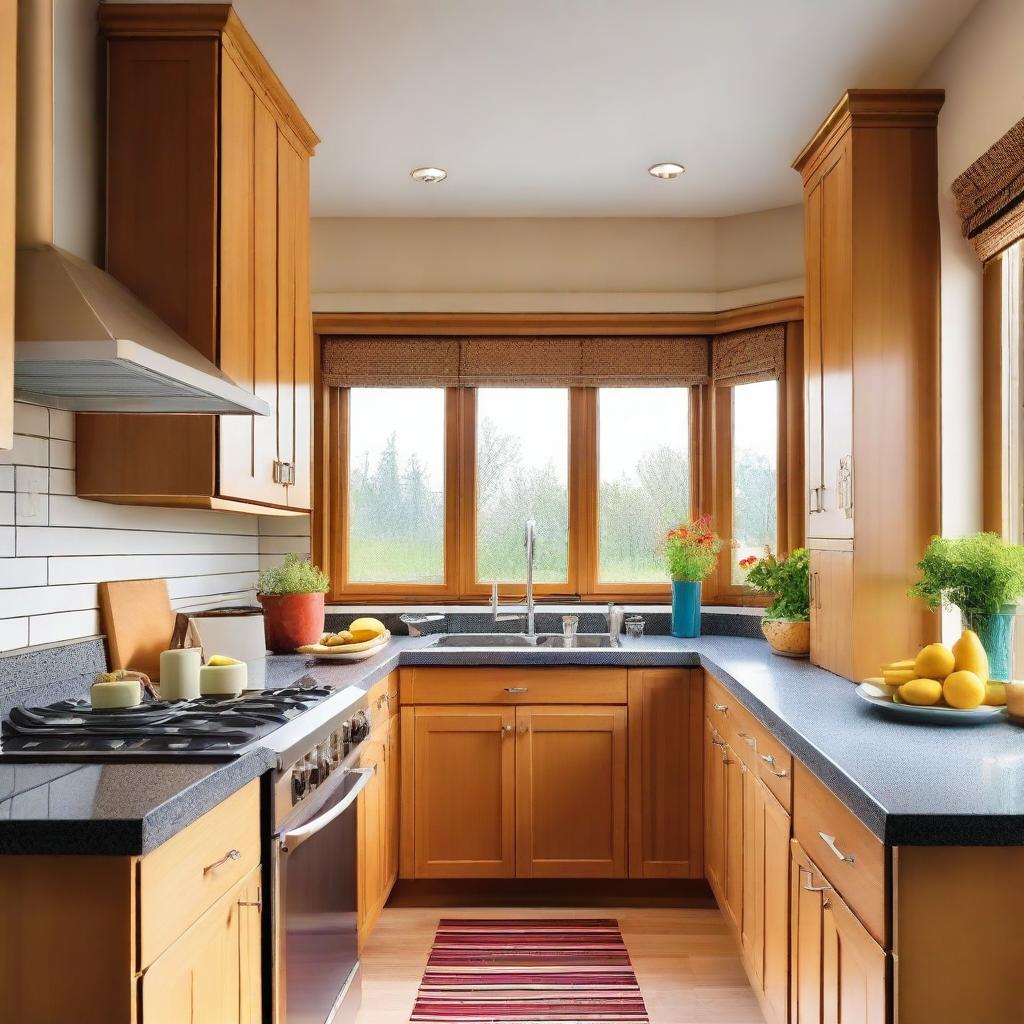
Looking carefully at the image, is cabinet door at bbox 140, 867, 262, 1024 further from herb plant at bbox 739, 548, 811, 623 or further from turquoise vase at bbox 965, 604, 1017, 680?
herb plant at bbox 739, 548, 811, 623

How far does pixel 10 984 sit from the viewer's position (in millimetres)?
1337

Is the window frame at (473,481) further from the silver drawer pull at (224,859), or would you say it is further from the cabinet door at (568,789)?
the silver drawer pull at (224,859)

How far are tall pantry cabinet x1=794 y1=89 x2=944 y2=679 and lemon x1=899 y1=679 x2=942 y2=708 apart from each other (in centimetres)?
59

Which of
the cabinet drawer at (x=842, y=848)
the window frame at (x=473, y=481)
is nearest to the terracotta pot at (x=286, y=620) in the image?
the window frame at (x=473, y=481)

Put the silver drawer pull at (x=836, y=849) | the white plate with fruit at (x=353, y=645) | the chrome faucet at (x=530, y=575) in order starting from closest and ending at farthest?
the silver drawer pull at (x=836, y=849), the white plate with fruit at (x=353, y=645), the chrome faucet at (x=530, y=575)

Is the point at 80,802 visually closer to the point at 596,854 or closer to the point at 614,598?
the point at 596,854

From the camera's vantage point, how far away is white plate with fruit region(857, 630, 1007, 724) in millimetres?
2012

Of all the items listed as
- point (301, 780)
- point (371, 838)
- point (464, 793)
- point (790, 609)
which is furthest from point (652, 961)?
point (301, 780)

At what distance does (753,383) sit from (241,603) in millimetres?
2235

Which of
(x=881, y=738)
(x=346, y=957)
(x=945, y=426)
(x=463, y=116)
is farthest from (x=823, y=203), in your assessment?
(x=346, y=957)

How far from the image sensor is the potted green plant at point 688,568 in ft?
12.5

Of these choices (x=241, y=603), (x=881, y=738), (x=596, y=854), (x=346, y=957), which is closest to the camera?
(x=881, y=738)

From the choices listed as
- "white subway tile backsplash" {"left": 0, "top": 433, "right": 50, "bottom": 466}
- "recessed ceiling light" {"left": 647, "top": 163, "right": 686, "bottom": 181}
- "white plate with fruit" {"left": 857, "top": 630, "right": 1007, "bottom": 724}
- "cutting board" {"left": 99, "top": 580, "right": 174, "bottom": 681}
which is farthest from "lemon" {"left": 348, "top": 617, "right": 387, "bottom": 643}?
"recessed ceiling light" {"left": 647, "top": 163, "right": 686, "bottom": 181}

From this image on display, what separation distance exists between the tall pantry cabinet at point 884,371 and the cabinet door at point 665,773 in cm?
72
